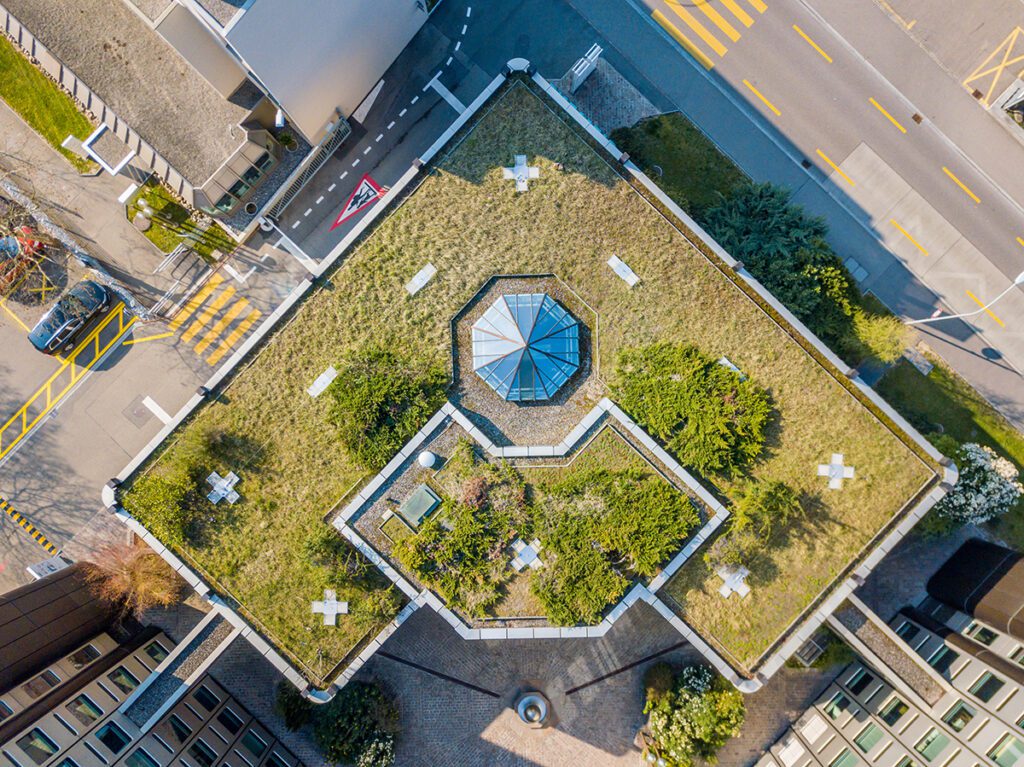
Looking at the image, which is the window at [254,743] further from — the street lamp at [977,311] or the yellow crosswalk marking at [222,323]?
the street lamp at [977,311]

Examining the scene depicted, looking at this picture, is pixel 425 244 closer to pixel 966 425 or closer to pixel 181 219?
pixel 181 219

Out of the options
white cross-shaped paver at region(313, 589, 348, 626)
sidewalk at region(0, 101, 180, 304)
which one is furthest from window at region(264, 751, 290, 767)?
sidewalk at region(0, 101, 180, 304)

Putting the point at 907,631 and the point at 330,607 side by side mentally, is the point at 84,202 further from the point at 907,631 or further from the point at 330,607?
the point at 907,631

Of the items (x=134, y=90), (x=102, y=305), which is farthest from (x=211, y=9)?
(x=102, y=305)

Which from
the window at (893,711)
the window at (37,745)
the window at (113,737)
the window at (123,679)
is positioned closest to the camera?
the window at (37,745)

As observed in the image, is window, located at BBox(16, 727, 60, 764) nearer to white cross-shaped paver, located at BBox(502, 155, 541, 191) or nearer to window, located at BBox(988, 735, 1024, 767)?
white cross-shaped paver, located at BBox(502, 155, 541, 191)

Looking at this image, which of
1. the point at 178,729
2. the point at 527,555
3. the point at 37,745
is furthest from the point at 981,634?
the point at 37,745

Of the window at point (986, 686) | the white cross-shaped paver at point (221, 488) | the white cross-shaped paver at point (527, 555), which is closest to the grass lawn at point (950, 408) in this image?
the window at point (986, 686)
